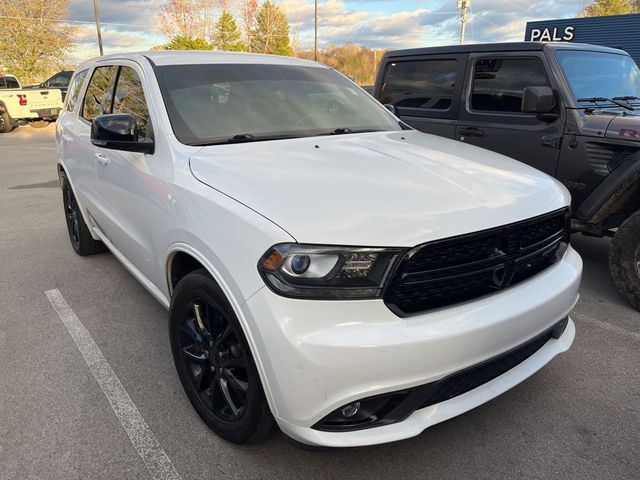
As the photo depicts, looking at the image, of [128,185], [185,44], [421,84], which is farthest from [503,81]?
[185,44]

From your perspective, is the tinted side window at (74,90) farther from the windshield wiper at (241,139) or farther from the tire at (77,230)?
the windshield wiper at (241,139)

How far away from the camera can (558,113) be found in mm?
4359

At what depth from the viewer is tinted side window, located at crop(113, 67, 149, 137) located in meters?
3.00

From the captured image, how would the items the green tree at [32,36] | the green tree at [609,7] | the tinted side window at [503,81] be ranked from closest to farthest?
the tinted side window at [503,81] < the green tree at [32,36] < the green tree at [609,7]

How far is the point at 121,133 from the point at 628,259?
3.60 m

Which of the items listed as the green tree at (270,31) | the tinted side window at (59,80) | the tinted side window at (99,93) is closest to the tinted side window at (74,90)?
the tinted side window at (99,93)

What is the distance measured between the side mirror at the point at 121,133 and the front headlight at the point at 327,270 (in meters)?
1.35

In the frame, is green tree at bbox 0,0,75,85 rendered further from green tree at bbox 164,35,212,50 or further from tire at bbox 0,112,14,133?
tire at bbox 0,112,14,133

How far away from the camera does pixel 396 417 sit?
191cm

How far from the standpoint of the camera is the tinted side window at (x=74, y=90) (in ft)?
15.5

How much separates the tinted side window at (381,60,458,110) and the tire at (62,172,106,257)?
3.64 m

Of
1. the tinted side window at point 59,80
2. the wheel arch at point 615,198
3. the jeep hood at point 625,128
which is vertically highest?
the jeep hood at point 625,128

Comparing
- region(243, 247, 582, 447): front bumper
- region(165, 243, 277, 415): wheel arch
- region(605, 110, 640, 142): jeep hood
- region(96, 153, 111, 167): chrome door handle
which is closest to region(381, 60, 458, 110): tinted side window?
region(605, 110, 640, 142): jeep hood

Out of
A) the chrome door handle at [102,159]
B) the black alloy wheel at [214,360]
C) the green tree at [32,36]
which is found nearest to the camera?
the black alloy wheel at [214,360]
